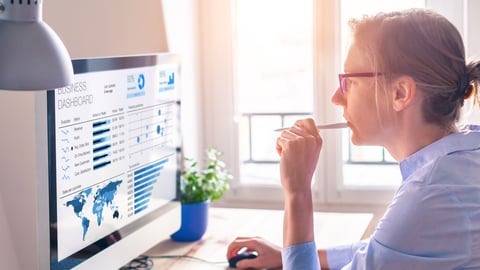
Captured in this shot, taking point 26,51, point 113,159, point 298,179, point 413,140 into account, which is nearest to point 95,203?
point 113,159

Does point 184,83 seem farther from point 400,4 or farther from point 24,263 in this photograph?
point 24,263

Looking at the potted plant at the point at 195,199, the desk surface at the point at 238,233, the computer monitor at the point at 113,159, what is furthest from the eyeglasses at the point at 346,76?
the potted plant at the point at 195,199

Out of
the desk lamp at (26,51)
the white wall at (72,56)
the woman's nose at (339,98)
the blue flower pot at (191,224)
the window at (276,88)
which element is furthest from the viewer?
the window at (276,88)

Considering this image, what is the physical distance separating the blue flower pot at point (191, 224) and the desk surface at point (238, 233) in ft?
0.07

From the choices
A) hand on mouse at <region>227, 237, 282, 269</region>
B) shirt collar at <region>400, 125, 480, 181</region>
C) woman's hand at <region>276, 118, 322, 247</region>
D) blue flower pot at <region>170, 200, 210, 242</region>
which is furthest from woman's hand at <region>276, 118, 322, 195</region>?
blue flower pot at <region>170, 200, 210, 242</region>

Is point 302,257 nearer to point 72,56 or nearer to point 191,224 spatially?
point 191,224

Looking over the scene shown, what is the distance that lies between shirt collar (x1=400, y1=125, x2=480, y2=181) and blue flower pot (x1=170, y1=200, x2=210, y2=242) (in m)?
0.94

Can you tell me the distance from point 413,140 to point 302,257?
32 centimetres

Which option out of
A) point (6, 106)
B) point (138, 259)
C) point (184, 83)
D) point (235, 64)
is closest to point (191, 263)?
point (138, 259)

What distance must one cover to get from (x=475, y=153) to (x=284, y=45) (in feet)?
5.90

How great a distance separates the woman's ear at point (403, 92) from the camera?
4.46 ft

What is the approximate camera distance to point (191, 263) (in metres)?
2.00

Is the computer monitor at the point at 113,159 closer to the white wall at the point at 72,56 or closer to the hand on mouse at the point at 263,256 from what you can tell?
the white wall at the point at 72,56

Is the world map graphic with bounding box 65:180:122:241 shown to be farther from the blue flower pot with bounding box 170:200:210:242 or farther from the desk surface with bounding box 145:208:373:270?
the blue flower pot with bounding box 170:200:210:242
